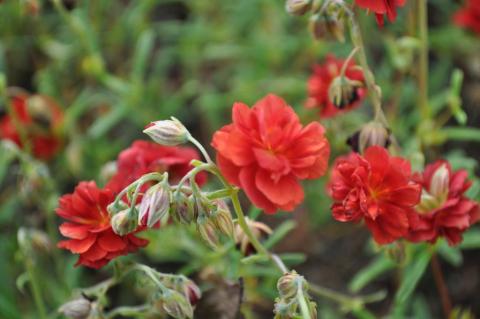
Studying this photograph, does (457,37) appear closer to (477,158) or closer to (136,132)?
(477,158)

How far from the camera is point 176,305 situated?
1.59 m

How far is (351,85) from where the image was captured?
1.81 m

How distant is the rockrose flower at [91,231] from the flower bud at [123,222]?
0.30 ft

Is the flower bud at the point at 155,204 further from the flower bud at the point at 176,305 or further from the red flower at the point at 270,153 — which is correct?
the flower bud at the point at 176,305

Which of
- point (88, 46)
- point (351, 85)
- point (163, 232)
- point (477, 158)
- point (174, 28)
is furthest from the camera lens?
point (174, 28)

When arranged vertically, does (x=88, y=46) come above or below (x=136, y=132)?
above

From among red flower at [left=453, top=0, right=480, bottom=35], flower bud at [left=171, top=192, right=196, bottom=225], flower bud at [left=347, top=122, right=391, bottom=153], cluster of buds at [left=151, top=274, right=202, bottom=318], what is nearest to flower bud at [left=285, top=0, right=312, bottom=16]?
flower bud at [left=347, top=122, right=391, bottom=153]

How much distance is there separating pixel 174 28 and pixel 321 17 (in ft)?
4.79

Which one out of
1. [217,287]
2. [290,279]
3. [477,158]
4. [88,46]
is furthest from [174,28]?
[290,279]

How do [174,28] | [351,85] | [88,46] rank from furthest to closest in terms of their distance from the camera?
[174,28] < [88,46] < [351,85]

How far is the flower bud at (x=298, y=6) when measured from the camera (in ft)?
5.74

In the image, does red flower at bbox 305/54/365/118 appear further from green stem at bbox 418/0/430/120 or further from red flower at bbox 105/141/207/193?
red flower at bbox 105/141/207/193

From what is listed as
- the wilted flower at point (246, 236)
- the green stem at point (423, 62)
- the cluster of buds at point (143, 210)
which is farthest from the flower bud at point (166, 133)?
the green stem at point (423, 62)

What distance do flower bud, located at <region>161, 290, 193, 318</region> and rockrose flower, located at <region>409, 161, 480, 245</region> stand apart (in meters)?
0.53
